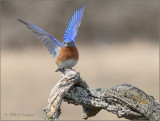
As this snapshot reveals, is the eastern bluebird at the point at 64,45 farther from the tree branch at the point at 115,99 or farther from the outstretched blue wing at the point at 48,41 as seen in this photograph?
the tree branch at the point at 115,99

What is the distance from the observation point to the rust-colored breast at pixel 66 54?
17.4ft

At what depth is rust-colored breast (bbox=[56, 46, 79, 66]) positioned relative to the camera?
531 centimetres

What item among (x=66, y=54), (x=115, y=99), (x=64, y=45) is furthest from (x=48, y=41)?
(x=115, y=99)

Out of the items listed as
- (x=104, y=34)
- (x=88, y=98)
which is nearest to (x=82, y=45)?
(x=104, y=34)

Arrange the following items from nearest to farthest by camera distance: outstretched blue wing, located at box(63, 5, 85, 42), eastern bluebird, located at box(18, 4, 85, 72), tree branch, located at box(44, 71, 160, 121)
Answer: tree branch, located at box(44, 71, 160, 121) < eastern bluebird, located at box(18, 4, 85, 72) < outstretched blue wing, located at box(63, 5, 85, 42)

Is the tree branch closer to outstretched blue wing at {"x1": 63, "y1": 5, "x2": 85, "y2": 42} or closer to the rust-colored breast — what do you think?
the rust-colored breast

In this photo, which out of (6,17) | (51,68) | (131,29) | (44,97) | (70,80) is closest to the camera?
(70,80)

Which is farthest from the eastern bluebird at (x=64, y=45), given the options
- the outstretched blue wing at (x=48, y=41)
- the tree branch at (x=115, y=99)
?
the tree branch at (x=115, y=99)

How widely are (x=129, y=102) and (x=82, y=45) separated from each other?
940cm

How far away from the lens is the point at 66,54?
212 inches

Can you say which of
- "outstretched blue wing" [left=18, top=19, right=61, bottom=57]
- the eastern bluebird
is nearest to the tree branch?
the eastern bluebird

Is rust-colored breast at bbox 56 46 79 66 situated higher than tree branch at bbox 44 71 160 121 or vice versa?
rust-colored breast at bbox 56 46 79 66

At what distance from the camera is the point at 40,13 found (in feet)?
46.3

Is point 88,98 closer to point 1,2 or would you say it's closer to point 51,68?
point 51,68
